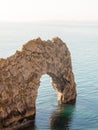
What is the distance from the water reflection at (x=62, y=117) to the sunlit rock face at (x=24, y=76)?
5144 millimetres

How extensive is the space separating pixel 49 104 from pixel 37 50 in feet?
55.5

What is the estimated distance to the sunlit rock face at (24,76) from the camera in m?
65.2

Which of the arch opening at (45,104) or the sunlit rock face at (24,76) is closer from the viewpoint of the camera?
the sunlit rock face at (24,76)

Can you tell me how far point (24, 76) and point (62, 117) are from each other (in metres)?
13.9

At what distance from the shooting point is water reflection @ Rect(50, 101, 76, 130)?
69.0 metres

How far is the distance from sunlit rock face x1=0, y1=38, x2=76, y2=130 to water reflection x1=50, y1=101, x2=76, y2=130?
514 centimetres

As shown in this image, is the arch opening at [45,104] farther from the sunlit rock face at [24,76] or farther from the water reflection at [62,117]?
the sunlit rock face at [24,76]

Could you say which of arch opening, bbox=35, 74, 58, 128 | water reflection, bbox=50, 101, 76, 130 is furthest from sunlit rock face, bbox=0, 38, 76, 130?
water reflection, bbox=50, 101, 76, 130

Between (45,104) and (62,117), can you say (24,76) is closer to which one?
(62,117)

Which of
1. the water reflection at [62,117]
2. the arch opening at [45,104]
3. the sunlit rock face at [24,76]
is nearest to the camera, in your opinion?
the sunlit rock face at [24,76]

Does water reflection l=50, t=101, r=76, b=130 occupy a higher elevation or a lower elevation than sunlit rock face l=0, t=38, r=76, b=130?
lower

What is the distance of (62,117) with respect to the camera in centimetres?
7425

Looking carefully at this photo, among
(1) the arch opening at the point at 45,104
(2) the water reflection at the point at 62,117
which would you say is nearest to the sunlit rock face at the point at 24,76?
(1) the arch opening at the point at 45,104

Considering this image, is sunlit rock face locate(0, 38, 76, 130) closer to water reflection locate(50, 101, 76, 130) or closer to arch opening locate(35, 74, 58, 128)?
arch opening locate(35, 74, 58, 128)
